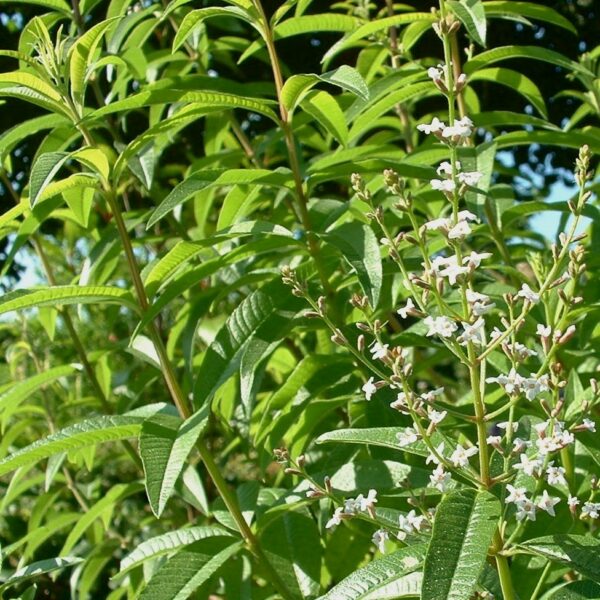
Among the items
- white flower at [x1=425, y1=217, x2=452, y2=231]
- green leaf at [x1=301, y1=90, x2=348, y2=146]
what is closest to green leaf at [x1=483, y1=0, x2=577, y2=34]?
green leaf at [x1=301, y1=90, x2=348, y2=146]

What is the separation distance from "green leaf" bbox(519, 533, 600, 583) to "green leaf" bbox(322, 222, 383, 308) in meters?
0.52

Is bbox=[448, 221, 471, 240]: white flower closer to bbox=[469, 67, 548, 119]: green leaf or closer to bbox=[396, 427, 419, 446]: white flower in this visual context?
bbox=[396, 427, 419, 446]: white flower

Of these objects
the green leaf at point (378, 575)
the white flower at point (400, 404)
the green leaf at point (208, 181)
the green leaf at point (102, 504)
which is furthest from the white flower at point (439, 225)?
the green leaf at point (102, 504)

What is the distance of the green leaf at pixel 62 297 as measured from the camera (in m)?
1.90

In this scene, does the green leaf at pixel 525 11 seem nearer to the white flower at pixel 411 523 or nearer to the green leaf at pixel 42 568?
the white flower at pixel 411 523

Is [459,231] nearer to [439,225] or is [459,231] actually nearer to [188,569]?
[439,225]

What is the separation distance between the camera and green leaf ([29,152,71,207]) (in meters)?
1.88

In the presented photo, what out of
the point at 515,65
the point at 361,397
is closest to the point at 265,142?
the point at 361,397

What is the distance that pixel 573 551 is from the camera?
4.73 ft

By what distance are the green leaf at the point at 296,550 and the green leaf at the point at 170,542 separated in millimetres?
172

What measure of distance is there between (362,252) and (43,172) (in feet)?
2.09

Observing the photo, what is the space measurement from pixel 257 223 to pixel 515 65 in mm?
3257

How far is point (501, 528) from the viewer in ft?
4.97

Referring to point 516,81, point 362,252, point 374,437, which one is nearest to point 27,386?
point 362,252
